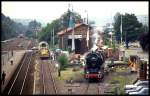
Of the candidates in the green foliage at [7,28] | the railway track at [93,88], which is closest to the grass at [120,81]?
the railway track at [93,88]

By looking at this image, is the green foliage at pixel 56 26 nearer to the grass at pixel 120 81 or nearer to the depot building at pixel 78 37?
the depot building at pixel 78 37

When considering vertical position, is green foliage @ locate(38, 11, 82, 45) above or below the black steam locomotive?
above

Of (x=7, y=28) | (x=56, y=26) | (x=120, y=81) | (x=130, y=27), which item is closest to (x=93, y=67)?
(x=120, y=81)

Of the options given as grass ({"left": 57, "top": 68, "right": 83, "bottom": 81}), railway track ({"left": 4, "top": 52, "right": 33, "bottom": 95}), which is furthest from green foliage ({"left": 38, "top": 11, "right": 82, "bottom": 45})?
grass ({"left": 57, "top": 68, "right": 83, "bottom": 81})

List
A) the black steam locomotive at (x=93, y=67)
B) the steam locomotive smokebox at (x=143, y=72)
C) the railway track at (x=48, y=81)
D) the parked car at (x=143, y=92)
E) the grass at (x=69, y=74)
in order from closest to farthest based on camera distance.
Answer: the parked car at (x=143, y=92) < the railway track at (x=48, y=81) < the steam locomotive smokebox at (x=143, y=72) < the black steam locomotive at (x=93, y=67) < the grass at (x=69, y=74)

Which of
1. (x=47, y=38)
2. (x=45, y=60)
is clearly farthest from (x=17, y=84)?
(x=47, y=38)

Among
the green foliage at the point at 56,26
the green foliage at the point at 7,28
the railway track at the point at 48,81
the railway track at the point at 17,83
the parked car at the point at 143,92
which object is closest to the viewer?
the parked car at the point at 143,92

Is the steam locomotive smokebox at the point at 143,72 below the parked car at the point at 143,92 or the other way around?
the other way around

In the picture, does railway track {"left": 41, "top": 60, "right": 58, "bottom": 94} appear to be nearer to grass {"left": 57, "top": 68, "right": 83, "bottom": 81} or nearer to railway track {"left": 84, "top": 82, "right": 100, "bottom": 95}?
grass {"left": 57, "top": 68, "right": 83, "bottom": 81}

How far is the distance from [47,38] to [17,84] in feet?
160

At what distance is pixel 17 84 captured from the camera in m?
30.7

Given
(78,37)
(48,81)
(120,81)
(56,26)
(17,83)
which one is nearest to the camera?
(120,81)

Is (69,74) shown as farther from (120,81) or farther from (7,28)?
(7,28)

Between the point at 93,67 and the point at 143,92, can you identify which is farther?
the point at 93,67
